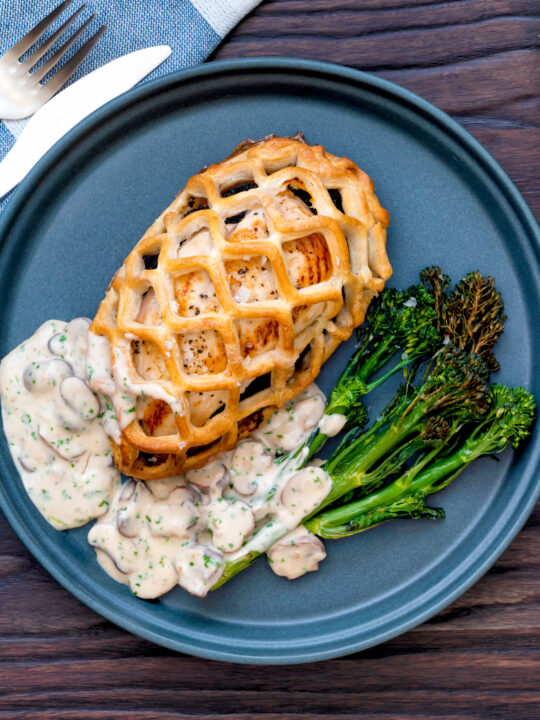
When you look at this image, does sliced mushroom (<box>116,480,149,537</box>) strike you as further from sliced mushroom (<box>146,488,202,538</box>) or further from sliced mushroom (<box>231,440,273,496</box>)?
sliced mushroom (<box>231,440,273,496</box>)

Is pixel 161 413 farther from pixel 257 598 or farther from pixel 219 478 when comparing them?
pixel 257 598

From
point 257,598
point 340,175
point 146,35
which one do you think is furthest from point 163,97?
point 257,598

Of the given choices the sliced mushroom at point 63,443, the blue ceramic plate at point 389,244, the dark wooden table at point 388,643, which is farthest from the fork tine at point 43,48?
the sliced mushroom at point 63,443

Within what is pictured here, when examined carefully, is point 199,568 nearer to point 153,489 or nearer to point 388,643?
point 153,489

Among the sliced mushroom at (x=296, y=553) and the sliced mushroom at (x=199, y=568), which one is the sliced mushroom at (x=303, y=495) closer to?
the sliced mushroom at (x=296, y=553)

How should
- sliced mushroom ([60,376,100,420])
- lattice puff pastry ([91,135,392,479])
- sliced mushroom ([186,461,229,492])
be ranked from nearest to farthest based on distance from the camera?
lattice puff pastry ([91,135,392,479])
sliced mushroom ([60,376,100,420])
sliced mushroom ([186,461,229,492])

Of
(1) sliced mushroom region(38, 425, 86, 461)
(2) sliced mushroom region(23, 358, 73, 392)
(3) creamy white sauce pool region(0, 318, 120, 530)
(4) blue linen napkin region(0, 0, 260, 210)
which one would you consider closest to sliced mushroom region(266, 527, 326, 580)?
(3) creamy white sauce pool region(0, 318, 120, 530)
